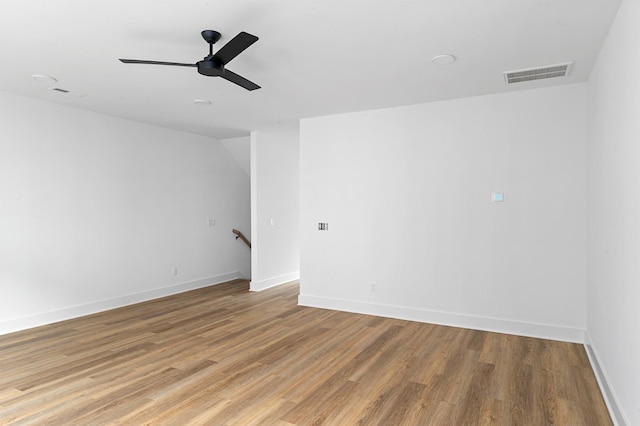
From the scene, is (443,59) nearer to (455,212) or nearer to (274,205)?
(455,212)

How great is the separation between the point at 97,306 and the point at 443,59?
5.19 metres

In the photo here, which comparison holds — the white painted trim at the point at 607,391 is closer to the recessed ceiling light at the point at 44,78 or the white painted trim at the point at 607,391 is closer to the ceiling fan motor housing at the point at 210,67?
the ceiling fan motor housing at the point at 210,67

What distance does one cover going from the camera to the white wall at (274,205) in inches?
254

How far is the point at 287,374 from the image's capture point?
10.4 ft

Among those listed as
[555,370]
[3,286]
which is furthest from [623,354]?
[3,286]

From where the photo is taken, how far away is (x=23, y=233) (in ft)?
14.5

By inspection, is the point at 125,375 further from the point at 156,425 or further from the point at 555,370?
the point at 555,370

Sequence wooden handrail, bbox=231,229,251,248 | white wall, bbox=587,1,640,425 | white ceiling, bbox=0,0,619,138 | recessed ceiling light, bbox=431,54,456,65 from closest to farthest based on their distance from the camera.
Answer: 1. white wall, bbox=587,1,640,425
2. white ceiling, bbox=0,0,619,138
3. recessed ceiling light, bbox=431,54,456,65
4. wooden handrail, bbox=231,229,251,248

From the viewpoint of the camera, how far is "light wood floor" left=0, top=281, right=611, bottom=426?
2.53 metres

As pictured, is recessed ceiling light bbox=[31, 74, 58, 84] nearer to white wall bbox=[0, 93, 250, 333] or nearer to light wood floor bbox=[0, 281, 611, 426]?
white wall bbox=[0, 93, 250, 333]

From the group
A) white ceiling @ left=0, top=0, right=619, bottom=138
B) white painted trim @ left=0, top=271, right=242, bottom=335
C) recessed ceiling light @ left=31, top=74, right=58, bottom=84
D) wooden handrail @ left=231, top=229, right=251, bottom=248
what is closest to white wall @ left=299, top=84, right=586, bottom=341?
white ceiling @ left=0, top=0, right=619, bottom=138

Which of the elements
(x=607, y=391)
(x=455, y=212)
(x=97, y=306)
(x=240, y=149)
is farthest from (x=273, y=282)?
(x=607, y=391)

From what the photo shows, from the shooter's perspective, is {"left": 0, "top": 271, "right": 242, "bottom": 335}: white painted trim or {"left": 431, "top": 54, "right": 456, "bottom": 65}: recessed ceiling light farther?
{"left": 0, "top": 271, "right": 242, "bottom": 335}: white painted trim

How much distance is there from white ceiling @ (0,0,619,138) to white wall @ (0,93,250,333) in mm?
647
